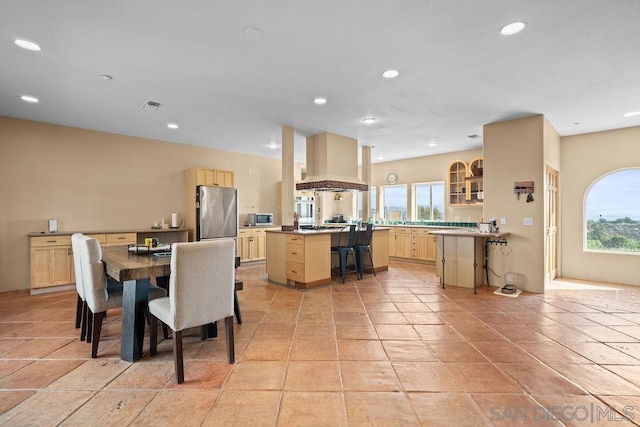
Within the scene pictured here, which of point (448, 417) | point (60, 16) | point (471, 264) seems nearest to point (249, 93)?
point (60, 16)

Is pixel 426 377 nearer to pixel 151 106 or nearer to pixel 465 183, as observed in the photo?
pixel 151 106

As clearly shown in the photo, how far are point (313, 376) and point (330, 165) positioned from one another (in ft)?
13.4

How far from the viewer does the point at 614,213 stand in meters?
5.38

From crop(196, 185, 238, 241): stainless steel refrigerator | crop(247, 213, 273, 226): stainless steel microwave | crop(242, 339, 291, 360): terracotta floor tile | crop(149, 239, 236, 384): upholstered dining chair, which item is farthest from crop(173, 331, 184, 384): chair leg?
crop(247, 213, 273, 226): stainless steel microwave

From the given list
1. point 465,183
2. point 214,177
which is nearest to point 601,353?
point 465,183

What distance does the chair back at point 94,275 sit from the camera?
2.54 m

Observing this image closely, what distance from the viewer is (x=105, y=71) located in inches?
127

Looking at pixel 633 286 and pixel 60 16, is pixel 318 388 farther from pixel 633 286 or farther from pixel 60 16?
pixel 633 286

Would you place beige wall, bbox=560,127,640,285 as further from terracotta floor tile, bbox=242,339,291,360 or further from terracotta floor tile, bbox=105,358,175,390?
terracotta floor tile, bbox=105,358,175,390

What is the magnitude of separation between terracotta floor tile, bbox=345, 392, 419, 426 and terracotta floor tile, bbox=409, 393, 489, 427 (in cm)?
6

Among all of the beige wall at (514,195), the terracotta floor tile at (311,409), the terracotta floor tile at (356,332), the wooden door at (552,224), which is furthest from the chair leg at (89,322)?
the wooden door at (552,224)

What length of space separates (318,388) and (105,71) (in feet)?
12.4

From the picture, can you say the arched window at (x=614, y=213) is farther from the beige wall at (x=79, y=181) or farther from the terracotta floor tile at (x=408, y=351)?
the beige wall at (x=79, y=181)

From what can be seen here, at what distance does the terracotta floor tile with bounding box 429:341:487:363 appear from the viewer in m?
2.49
